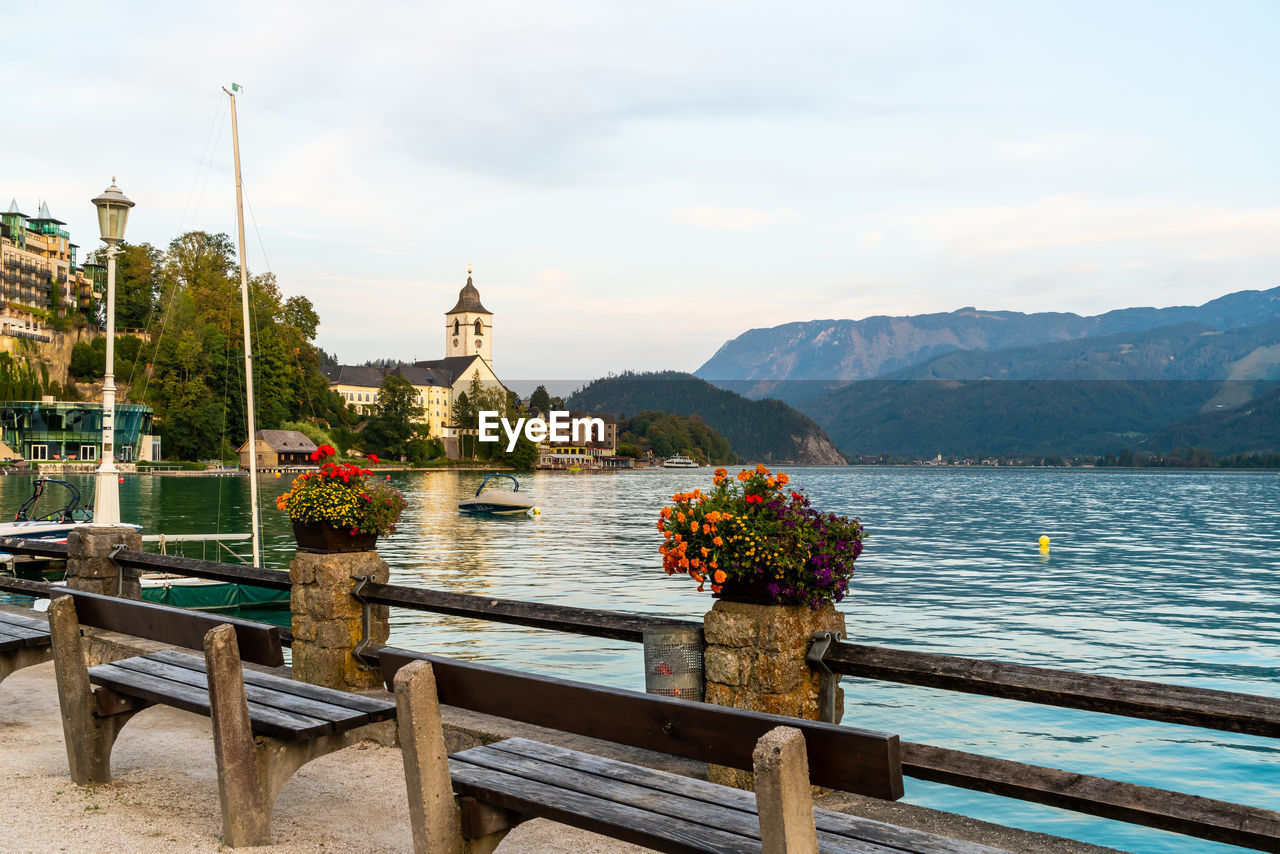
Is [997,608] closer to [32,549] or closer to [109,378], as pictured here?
[109,378]

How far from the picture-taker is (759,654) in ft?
16.4

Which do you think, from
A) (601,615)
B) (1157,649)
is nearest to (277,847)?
(601,615)

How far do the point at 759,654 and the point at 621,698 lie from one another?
1.96m

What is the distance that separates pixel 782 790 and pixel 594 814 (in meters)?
0.76

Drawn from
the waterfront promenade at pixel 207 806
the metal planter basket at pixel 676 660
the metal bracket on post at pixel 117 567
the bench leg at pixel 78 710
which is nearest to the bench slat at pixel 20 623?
the waterfront promenade at pixel 207 806

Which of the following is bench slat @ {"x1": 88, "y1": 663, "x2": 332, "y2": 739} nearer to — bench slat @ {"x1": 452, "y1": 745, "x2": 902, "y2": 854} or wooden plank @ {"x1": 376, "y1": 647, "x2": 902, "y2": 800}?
wooden plank @ {"x1": 376, "y1": 647, "x2": 902, "y2": 800}

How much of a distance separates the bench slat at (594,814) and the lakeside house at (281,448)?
11132 cm

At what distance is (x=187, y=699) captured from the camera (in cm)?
450

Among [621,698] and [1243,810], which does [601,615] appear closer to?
[621,698]

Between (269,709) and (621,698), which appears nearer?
(621,698)

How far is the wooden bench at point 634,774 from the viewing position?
8.61 feet

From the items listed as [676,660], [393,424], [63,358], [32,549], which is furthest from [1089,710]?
[393,424]

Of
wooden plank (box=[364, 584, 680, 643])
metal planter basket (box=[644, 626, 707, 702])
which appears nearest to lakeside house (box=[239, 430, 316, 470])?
wooden plank (box=[364, 584, 680, 643])

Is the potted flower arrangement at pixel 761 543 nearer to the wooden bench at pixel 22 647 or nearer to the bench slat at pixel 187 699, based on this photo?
the bench slat at pixel 187 699
